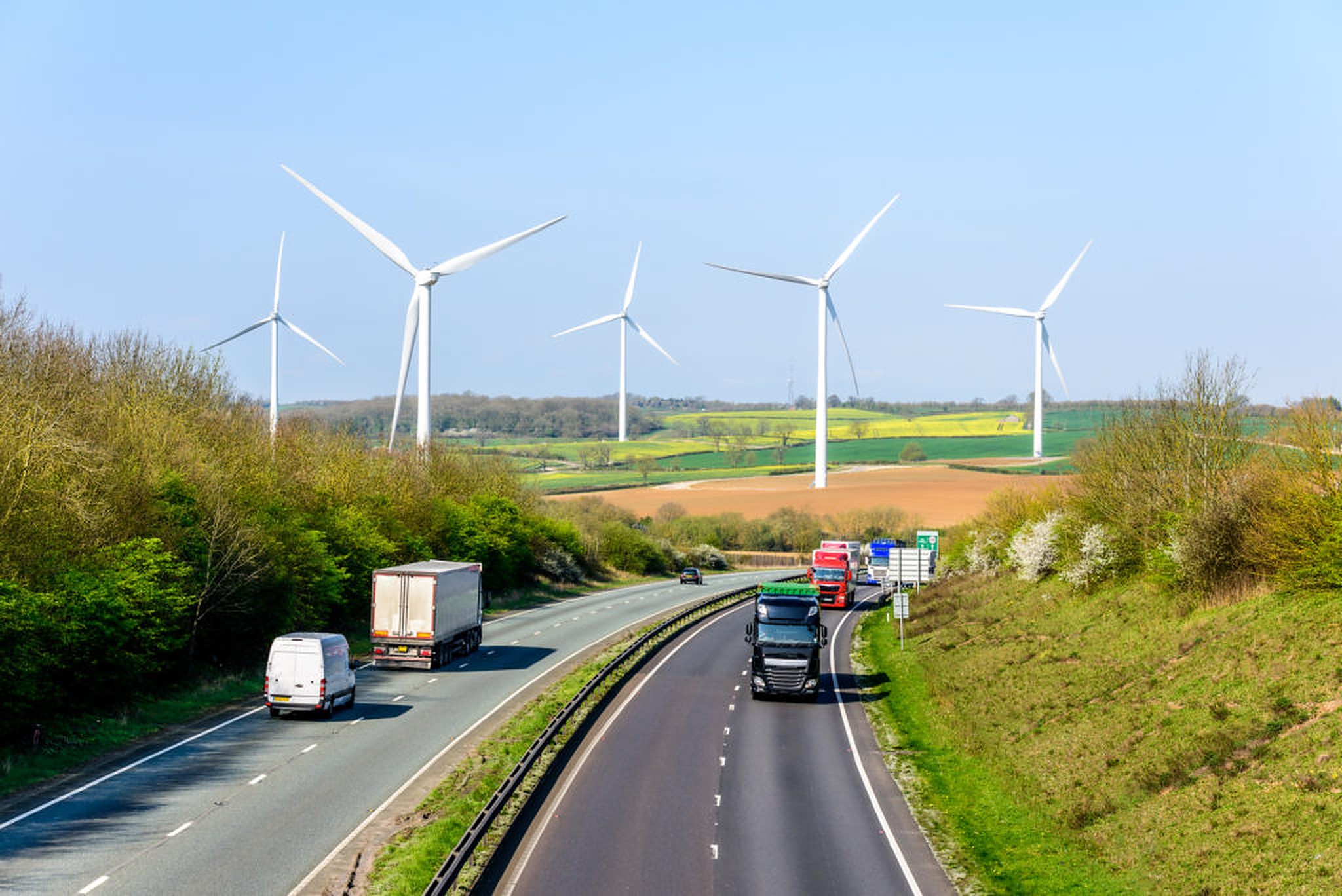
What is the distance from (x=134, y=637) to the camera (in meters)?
37.0

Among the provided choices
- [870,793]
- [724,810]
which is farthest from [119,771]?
[870,793]

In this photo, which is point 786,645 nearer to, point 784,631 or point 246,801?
point 784,631

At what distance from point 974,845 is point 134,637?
2599cm

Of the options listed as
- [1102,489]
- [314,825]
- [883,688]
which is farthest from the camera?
[1102,489]

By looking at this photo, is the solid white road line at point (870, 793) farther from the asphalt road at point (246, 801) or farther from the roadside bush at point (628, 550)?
the roadside bush at point (628, 550)

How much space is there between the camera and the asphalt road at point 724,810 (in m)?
22.7

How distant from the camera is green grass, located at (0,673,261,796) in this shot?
97.0 feet

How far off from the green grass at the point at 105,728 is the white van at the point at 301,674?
334 centimetres

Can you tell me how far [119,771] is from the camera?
1190 inches

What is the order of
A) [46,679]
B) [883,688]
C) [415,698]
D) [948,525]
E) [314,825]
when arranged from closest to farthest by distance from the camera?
[314,825]
[46,679]
[415,698]
[883,688]
[948,525]

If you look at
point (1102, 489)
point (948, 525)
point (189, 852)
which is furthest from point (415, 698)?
point (948, 525)

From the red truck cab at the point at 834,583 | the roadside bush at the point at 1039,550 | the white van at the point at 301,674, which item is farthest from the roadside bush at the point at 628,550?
the white van at the point at 301,674

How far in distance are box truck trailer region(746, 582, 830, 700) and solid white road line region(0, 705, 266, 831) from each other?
17377 mm

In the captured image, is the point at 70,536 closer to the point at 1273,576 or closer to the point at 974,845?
the point at 974,845
